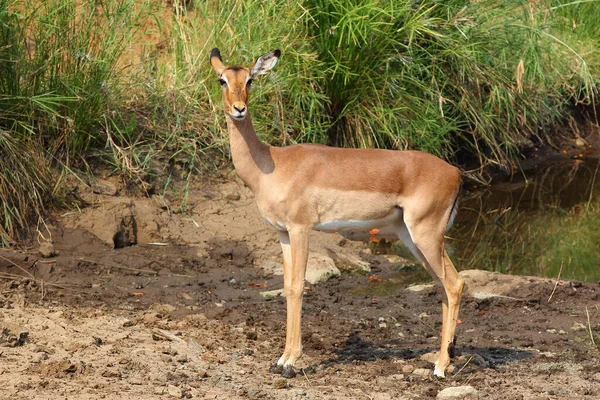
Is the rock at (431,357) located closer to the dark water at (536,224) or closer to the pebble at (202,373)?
the pebble at (202,373)

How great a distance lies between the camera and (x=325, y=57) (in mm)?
10289

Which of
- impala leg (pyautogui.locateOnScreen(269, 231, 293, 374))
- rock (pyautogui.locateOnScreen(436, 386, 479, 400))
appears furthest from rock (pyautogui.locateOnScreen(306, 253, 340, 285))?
rock (pyautogui.locateOnScreen(436, 386, 479, 400))

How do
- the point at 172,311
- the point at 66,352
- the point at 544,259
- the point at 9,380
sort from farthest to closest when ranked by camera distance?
the point at 544,259
the point at 172,311
the point at 66,352
the point at 9,380

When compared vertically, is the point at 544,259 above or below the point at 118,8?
below

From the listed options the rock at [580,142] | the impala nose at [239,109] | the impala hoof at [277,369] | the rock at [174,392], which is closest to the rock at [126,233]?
the impala nose at [239,109]

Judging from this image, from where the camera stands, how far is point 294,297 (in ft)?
19.9

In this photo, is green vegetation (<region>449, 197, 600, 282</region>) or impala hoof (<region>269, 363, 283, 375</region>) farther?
green vegetation (<region>449, 197, 600, 282</region>)

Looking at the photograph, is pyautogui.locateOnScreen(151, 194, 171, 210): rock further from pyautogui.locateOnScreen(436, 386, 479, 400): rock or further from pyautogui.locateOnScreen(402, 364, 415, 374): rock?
pyautogui.locateOnScreen(436, 386, 479, 400): rock

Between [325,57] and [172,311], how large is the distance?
167 inches

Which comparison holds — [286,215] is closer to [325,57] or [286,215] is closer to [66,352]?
[66,352]

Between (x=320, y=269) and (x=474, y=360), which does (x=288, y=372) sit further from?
(x=320, y=269)

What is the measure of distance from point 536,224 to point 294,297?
5.60 metres

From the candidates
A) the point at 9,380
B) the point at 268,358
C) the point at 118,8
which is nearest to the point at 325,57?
the point at 118,8

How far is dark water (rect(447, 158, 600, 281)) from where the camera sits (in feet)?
30.5
